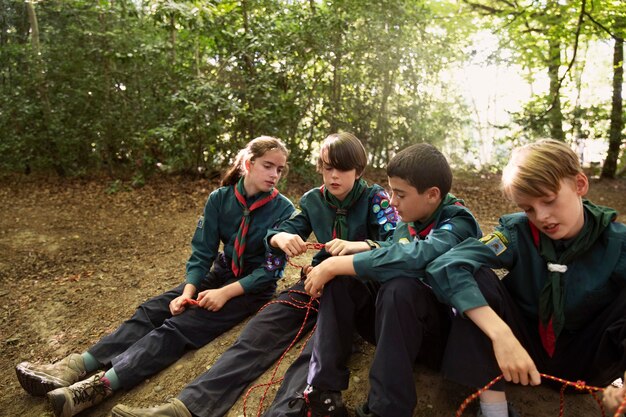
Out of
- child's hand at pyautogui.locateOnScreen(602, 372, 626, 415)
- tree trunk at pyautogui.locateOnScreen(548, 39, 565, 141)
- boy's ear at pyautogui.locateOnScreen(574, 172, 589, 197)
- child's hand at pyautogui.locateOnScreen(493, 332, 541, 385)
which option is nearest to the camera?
child's hand at pyautogui.locateOnScreen(602, 372, 626, 415)

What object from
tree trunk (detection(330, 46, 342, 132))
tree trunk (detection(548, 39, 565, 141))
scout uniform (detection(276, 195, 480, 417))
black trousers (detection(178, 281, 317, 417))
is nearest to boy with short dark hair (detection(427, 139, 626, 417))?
scout uniform (detection(276, 195, 480, 417))

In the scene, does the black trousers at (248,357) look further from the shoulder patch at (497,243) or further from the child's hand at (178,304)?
the shoulder patch at (497,243)

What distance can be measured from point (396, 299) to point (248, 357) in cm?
97

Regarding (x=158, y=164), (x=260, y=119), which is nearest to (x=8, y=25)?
(x=158, y=164)

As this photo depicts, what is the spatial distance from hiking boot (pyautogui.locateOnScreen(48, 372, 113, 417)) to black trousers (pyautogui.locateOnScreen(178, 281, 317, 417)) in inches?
20.8

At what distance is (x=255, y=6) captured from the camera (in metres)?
6.66

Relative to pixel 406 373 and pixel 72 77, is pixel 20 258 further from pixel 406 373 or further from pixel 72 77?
pixel 406 373

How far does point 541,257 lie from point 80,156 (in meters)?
8.14

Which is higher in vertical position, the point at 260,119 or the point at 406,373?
the point at 260,119

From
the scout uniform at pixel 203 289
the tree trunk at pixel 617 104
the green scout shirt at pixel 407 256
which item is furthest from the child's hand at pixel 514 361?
the tree trunk at pixel 617 104

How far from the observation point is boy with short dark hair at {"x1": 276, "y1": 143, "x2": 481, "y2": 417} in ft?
5.31

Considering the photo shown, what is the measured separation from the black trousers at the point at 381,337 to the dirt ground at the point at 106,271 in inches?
9.9

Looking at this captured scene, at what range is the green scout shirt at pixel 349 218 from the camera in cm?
254

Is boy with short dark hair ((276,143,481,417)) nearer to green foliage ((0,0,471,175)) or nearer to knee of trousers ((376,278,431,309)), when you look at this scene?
knee of trousers ((376,278,431,309))
